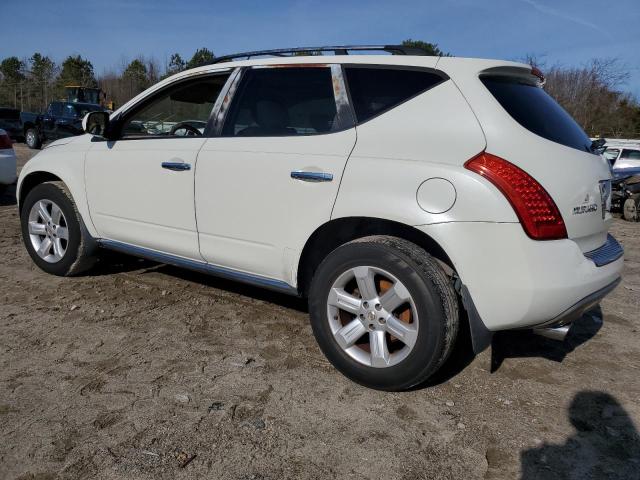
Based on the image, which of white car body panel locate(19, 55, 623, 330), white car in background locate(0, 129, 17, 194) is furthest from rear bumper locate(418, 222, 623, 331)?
white car in background locate(0, 129, 17, 194)

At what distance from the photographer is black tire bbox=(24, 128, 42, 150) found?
21844mm

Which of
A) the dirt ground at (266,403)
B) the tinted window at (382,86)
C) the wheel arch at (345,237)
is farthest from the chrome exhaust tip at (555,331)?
the tinted window at (382,86)

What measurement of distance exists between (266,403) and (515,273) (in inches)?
53.5

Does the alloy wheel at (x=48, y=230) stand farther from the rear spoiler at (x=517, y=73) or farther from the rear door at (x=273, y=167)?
the rear spoiler at (x=517, y=73)

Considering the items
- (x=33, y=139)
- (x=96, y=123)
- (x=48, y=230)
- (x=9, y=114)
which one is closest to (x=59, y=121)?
(x=33, y=139)

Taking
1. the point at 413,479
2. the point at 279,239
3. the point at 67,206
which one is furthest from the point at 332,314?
the point at 67,206

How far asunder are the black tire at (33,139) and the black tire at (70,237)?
19665 mm

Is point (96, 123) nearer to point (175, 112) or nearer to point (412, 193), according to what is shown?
point (175, 112)

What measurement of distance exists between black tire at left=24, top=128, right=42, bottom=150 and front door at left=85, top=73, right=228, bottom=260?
20.3m

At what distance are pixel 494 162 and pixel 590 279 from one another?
29.4 inches

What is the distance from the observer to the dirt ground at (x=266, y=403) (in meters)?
2.30

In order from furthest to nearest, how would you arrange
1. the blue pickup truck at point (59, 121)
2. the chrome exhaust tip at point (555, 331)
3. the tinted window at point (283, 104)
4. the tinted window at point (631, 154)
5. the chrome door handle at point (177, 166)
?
the blue pickup truck at point (59, 121), the tinted window at point (631, 154), the chrome door handle at point (177, 166), the tinted window at point (283, 104), the chrome exhaust tip at point (555, 331)

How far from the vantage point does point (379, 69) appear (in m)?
3.03

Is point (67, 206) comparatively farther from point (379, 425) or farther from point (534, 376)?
point (534, 376)
